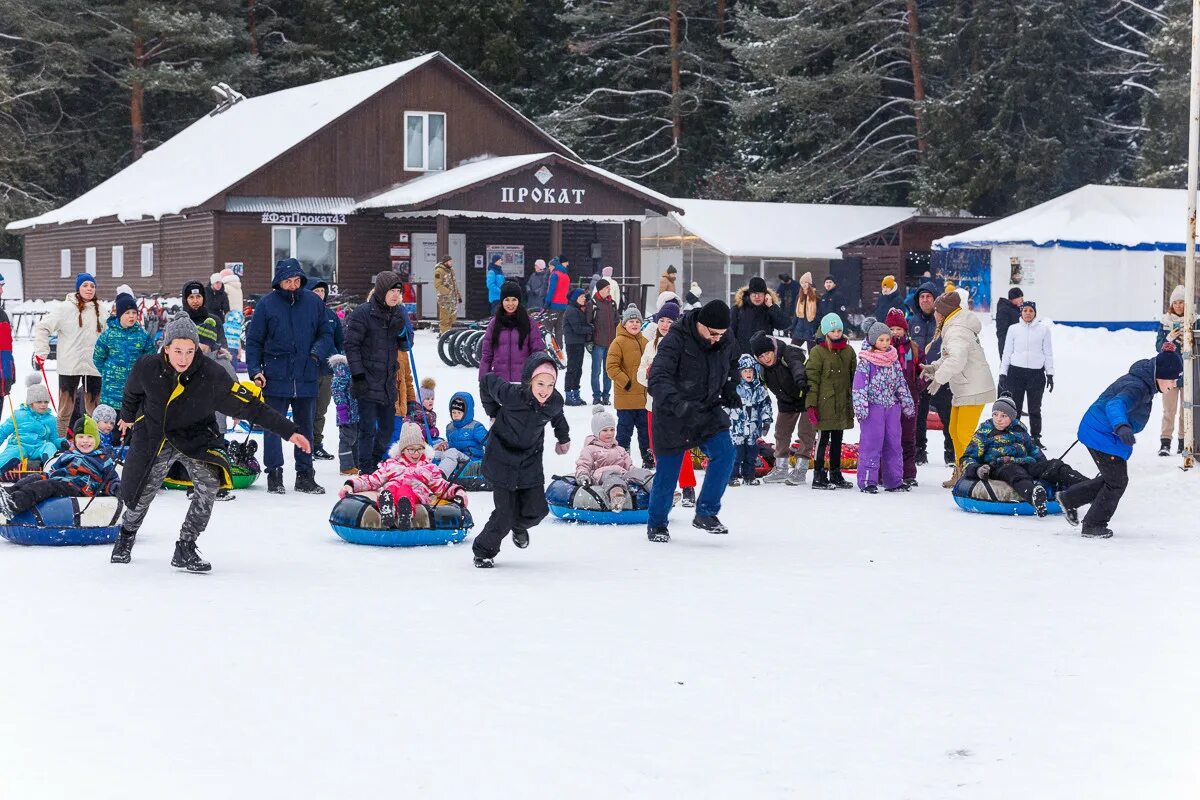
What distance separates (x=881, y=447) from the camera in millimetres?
14305

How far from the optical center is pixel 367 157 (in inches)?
1522

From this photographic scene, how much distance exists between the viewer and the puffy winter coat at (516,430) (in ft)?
32.3

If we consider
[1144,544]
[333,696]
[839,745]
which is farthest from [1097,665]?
[1144,544]

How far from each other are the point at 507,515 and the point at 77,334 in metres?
6.90

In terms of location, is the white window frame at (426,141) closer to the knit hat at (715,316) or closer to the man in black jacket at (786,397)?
the man in black jacket at (786,397)

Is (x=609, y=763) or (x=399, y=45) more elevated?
(x=399, y=45)

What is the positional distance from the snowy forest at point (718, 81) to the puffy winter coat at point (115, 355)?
36192 mm

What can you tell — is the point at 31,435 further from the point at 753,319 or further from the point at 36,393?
the point at 753,319

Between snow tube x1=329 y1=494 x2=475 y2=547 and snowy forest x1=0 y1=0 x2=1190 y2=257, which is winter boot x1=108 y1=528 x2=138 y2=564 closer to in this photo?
snow tube x1=329 y1=494 x2=475 y2=547

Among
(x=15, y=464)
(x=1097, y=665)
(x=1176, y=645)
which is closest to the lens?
(x=1097, y=665)

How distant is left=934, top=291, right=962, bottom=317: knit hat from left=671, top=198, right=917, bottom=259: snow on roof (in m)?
27.1

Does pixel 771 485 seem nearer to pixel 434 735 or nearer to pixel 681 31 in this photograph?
pixel 434 735

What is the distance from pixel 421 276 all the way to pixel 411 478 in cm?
2787

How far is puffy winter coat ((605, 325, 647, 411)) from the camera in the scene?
14852mm
